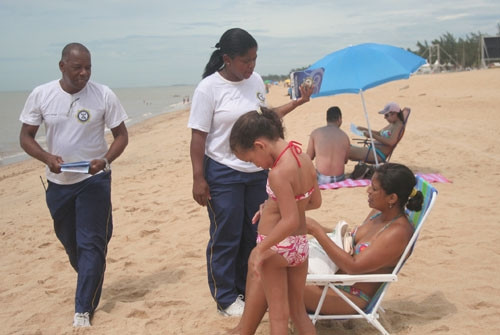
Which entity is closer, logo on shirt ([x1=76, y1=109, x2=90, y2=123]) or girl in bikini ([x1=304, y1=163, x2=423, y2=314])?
girl in bikini ([x1=304, y1=163, x2=423, y2=314])

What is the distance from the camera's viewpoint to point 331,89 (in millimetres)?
6707

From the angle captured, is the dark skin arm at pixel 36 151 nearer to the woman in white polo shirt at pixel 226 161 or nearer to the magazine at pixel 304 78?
the woman in white polo shirt at pixel 226 161

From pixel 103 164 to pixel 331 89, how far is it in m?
3.87

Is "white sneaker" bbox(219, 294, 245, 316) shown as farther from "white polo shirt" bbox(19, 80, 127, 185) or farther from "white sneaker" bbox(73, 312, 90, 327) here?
"white polo shirt" bbox(19, 80, 127, 185)

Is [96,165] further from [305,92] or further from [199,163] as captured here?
[305,92]

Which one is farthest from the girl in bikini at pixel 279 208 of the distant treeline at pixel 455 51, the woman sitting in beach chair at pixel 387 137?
the distant treeline at pixel 455 51

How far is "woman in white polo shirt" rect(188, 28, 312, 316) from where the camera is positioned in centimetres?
326

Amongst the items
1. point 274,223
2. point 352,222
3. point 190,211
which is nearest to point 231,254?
point 274,223

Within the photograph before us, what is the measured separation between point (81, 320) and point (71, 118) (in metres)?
1.39

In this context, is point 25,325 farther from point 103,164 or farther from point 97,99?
point 97,99

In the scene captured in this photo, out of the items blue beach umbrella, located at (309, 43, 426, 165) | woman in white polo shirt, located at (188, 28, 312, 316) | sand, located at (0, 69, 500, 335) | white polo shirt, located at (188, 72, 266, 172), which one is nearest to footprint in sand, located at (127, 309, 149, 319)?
sand, located at (0, 69, 500, 335)

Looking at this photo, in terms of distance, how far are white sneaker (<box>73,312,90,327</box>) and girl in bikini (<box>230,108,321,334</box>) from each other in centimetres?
151

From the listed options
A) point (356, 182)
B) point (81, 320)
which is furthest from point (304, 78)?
point (356, 182)

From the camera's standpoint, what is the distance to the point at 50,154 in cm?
349
